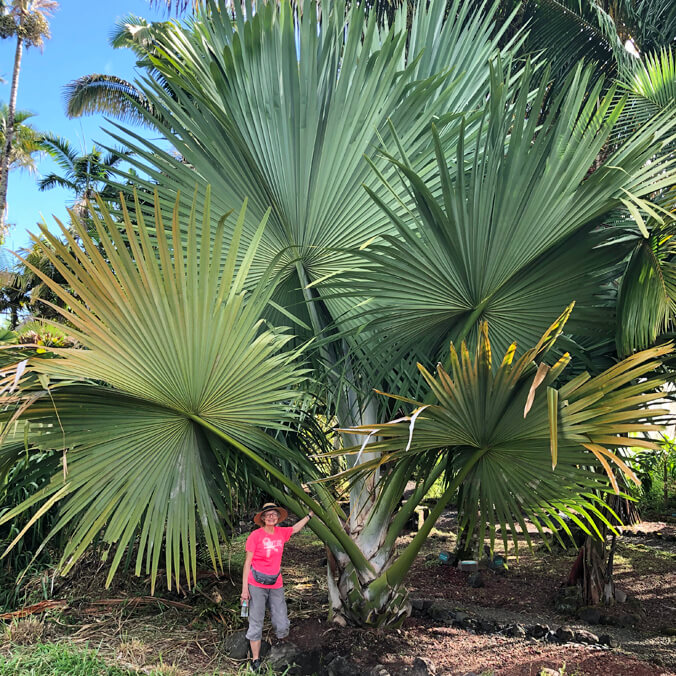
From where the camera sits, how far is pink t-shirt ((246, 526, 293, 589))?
12.2 ft

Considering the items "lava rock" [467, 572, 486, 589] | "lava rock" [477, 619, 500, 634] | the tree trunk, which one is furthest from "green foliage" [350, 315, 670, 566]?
"lava rock" [467, 572, 486, 589]

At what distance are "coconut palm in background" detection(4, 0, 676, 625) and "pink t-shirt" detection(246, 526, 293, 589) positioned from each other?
356 mm

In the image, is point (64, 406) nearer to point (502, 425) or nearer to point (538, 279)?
point (502, 425)

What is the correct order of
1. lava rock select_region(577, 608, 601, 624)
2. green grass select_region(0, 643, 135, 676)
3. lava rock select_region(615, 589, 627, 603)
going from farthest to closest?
lava rock select_region(615, 589, 627, 603) < lava rock select_region(577, 608, 601, 624) < green grass select_region(0, 643, 135, 676)

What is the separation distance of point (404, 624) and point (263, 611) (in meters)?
0.96

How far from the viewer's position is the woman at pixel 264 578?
3.64 meters

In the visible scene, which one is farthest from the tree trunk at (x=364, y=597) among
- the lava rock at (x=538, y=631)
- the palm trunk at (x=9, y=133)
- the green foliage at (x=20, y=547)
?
the palm trunk at (x=9, y=133)

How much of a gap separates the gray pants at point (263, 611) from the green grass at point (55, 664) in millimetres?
723

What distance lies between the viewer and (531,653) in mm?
3598

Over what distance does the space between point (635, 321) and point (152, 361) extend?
244 centimetres

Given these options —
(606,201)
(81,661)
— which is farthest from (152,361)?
(606,201)

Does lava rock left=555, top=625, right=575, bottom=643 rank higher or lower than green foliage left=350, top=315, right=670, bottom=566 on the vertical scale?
lower

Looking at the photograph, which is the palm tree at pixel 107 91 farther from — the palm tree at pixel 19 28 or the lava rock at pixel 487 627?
the lava rock at pixel 487 627

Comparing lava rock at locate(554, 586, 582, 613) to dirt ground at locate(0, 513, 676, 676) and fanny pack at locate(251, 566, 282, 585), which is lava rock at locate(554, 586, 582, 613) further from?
fanny pack at locate(251, 566, 282, 585)
